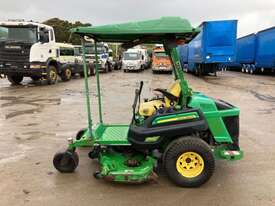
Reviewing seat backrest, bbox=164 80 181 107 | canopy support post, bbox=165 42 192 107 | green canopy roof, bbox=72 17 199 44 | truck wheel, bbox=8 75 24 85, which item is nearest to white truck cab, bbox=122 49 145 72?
truck wheel, bbox=8 75 24 85

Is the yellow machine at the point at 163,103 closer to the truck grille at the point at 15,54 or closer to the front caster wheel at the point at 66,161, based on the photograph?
the front caster wheel at the point at 66,161

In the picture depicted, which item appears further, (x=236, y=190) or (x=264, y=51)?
(x=264, y=51)

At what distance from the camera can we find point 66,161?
5.87 meters

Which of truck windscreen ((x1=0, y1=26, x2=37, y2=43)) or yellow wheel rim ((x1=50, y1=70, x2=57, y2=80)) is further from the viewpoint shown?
yellow wheel rim ((x1=50, y1=70, x2=57, y2=80))

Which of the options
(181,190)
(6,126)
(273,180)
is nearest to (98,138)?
(181,190)

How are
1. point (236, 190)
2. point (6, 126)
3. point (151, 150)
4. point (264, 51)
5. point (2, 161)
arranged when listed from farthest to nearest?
point (264, 51)
point (6, 126)
point (2, 161)
point (151, 150)
point (236, 190)

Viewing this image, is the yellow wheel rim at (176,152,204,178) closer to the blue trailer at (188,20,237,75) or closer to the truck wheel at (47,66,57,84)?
the truck wheel at (47,66,57,84)

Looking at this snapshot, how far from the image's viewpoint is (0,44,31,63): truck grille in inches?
789

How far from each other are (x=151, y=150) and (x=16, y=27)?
16223 millimetres

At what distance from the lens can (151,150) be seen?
559cm

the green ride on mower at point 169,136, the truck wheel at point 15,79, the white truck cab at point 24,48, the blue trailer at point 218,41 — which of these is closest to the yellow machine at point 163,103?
the green ride on mower at point 169,136

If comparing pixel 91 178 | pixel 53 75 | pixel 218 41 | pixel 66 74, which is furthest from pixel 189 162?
pixel 218 41

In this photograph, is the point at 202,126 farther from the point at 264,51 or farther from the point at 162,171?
the point at 264,51

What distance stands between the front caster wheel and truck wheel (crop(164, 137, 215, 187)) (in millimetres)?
1467
